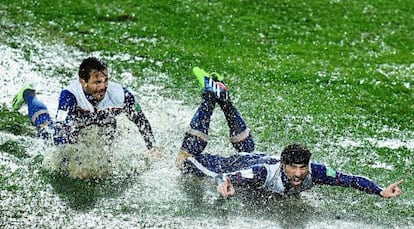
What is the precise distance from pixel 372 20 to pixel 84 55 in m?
4.88

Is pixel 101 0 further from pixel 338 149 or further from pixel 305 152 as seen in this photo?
pixel 305 152

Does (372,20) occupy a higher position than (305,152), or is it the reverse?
(305,152)

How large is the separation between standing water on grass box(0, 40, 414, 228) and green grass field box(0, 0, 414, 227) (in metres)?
0.03

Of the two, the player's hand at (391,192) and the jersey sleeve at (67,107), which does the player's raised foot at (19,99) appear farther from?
the player's hand at (391,192)

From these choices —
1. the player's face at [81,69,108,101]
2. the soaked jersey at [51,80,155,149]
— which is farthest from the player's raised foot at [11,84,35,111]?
the player's face at [81,69,108,101]

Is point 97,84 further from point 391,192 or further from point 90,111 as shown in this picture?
point 391,192

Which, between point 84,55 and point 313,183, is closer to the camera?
point 313,183

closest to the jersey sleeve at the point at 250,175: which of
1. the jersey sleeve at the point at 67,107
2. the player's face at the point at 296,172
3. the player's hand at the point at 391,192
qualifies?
the player's face at the point at 296,172

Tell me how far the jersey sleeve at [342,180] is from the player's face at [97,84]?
6.45ft

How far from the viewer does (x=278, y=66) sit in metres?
10.7

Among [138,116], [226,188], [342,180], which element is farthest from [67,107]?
[342,180]

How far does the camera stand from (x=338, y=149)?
8.16m

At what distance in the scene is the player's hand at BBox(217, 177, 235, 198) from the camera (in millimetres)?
6543

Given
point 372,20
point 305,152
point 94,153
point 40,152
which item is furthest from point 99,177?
point 372,20
